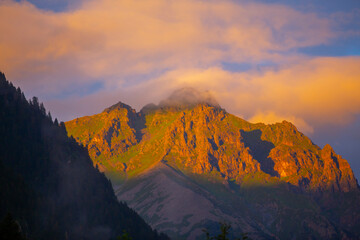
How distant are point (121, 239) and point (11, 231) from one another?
29818 mm

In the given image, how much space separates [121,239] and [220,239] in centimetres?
2701

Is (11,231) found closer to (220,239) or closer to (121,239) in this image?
(121,239)

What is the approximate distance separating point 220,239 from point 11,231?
2234 inches

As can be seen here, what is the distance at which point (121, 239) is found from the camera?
152250 mm

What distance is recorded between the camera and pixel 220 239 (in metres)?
151

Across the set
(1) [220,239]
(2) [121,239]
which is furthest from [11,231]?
(1) [220,239]

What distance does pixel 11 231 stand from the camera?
495 ft
